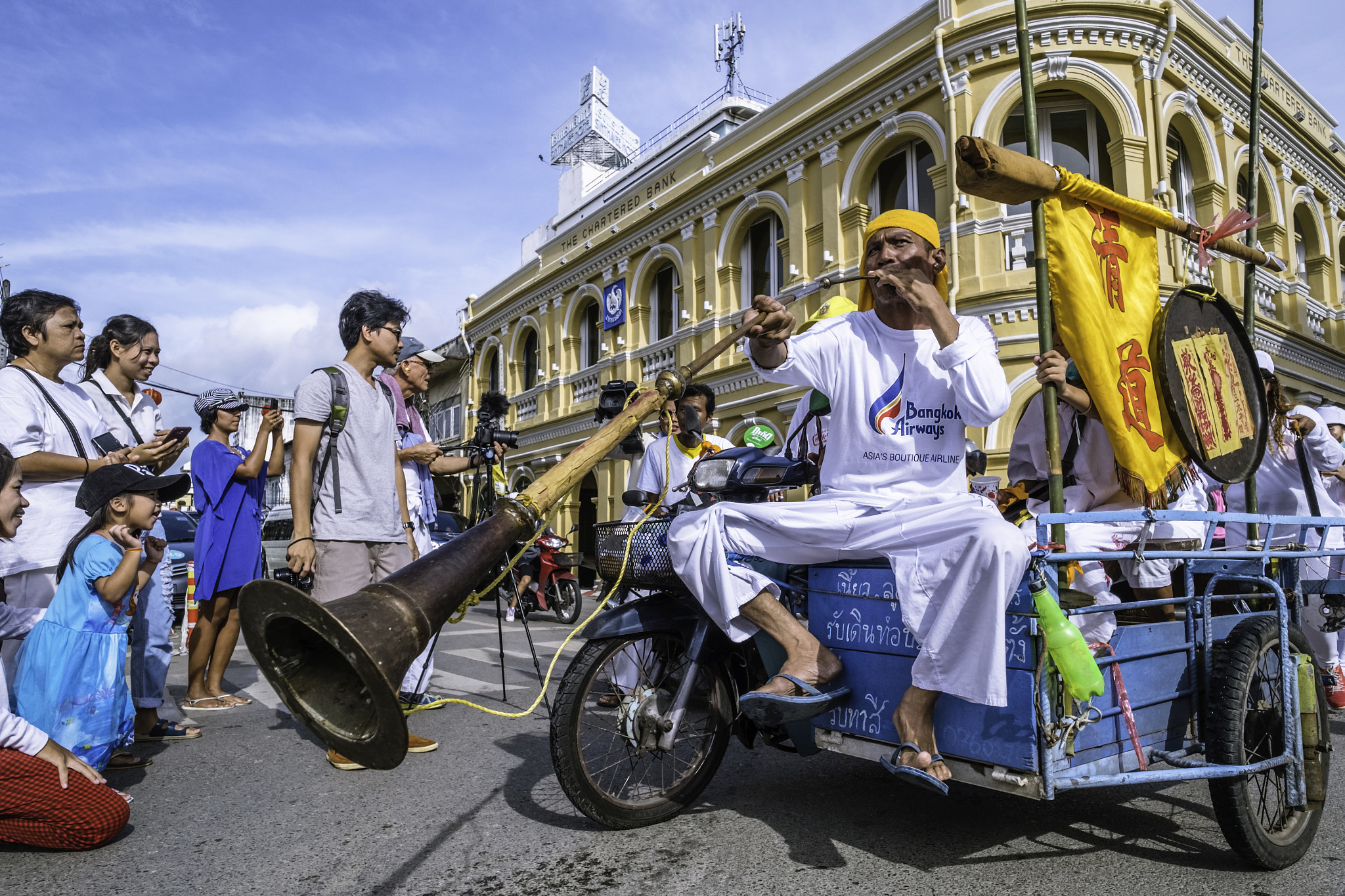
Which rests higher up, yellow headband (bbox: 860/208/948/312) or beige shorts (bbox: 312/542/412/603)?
yellow headband (bbox: 860/208/948/312)

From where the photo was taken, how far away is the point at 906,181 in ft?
43.3

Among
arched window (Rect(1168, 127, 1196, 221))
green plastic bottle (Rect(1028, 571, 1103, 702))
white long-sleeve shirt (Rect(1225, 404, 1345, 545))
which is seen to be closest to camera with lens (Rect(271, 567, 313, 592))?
green plastic bottle (Rect(1028, 571, 1103, 702))

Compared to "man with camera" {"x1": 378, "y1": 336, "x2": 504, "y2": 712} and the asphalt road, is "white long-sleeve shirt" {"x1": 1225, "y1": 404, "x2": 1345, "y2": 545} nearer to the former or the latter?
the asphalt road

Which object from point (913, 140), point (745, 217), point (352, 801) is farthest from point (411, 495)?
point (745, 217)

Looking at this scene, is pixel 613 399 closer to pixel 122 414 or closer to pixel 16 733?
pixel 16 733

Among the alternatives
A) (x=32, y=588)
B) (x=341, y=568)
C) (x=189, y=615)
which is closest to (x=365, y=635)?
(x=341, y=568)

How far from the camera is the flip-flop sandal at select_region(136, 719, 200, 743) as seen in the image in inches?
174

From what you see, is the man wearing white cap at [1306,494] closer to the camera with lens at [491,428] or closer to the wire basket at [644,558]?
the wire basket at [644,558]

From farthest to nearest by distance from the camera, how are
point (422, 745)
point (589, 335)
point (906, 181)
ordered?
1. point (589, 335)
2. point (906, 181)
3. point (422, 745)

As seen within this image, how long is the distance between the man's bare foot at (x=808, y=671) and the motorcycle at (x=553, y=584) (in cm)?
857

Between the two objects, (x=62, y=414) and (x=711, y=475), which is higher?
(x=62, y=414)

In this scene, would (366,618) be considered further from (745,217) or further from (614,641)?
(745,217)

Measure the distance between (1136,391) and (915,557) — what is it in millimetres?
1137

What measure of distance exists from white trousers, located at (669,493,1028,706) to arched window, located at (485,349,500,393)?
22.8 meters
